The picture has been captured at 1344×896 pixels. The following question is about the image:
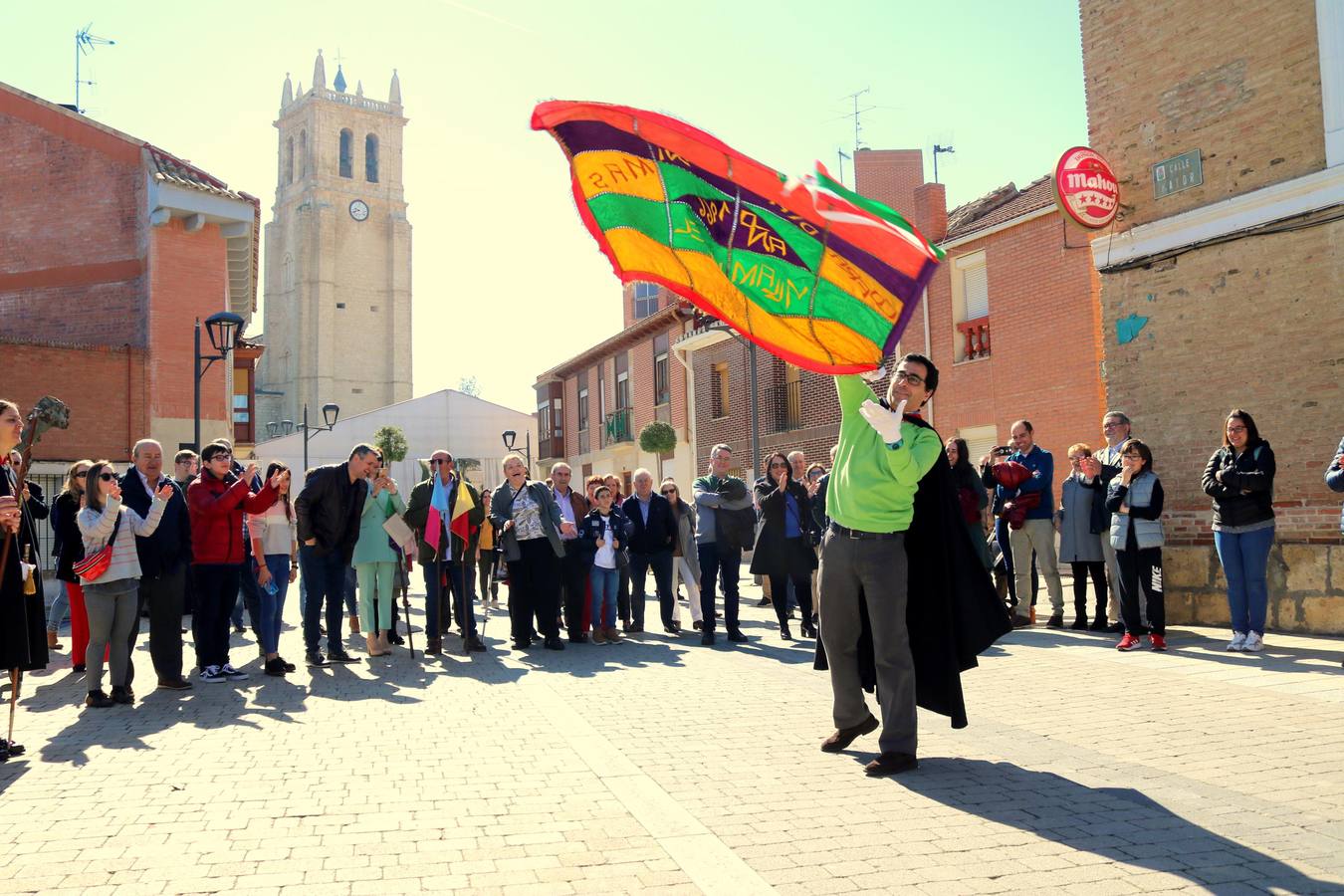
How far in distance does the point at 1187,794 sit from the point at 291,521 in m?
7.90

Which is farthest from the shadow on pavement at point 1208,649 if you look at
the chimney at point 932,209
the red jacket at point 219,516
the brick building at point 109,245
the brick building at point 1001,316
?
the brick building at point 109,245

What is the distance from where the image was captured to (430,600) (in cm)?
1106

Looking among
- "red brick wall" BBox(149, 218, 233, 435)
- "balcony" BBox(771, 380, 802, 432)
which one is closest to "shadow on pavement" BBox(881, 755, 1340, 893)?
"red brick wall" BBox(149, 218, 233, 435)

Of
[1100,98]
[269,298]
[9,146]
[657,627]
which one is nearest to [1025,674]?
[657,627]

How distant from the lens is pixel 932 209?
23.0 metres

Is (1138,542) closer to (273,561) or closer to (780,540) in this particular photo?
(780,540)

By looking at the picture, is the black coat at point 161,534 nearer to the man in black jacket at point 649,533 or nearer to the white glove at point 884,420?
the man in black jacket at point 649,533

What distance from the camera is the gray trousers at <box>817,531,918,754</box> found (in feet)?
17.4

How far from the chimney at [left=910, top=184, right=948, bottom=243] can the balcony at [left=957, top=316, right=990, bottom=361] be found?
2407mm

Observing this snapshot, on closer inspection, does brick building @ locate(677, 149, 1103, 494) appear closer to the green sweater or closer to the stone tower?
the green sweater

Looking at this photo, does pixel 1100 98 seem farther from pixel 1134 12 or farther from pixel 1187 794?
pixel 1187 794

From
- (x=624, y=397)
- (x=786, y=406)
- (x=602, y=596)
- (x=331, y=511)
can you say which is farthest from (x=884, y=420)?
(x=624, y=397)

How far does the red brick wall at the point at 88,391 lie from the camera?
2075 centimetres

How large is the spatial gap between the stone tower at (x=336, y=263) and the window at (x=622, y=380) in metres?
54.6
